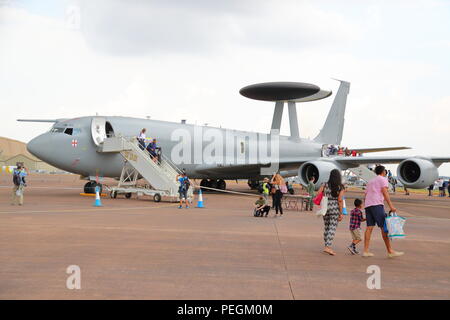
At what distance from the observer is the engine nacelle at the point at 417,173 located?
21516 millimetres

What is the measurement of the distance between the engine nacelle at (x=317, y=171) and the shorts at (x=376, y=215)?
14612 mm

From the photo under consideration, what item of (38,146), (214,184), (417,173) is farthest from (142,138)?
(417,173)

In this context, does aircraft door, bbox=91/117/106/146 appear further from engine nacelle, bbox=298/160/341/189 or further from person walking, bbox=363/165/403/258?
person walking, bbox=363/165/403/258

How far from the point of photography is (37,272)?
552 cm

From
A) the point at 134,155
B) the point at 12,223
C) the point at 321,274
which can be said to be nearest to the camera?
the point at 321,274

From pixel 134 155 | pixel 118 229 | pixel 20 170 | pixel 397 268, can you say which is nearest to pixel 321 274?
pixel 397 268

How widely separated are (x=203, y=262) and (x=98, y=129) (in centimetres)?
1662

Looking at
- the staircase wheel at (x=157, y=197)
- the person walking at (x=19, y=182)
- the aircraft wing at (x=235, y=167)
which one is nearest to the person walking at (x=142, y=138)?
the staircase wheel at (x=157, y=197)

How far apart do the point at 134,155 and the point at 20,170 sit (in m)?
5.48

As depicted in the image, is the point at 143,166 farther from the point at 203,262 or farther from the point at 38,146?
the point at 203,262

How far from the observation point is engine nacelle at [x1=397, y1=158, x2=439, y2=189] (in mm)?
21516

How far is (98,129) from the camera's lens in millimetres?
21609
